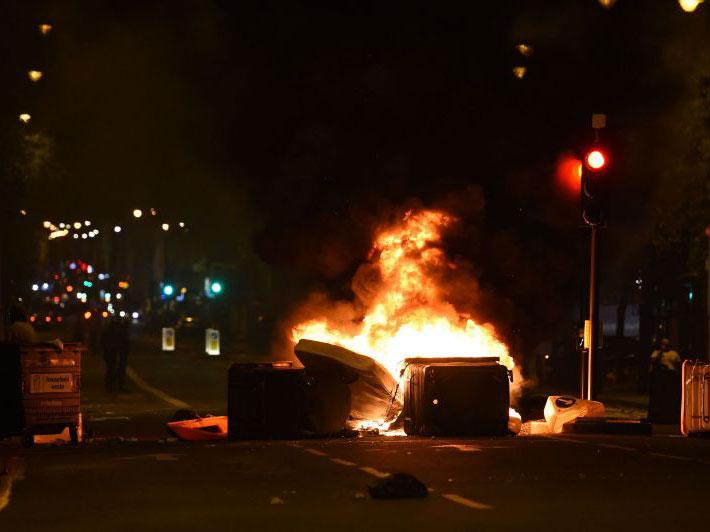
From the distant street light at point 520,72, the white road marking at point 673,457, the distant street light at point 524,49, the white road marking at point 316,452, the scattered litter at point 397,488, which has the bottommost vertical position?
the white road marking at point 316,452

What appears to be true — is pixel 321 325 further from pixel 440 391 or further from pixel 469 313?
pixel 440 391

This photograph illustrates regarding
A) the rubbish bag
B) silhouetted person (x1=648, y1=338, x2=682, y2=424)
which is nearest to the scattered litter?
the rubbish bag

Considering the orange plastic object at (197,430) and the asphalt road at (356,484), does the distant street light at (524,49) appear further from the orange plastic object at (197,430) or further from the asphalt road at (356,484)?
the orange plastic object at (197,430)

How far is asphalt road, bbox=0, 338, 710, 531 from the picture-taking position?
9906 millimetres

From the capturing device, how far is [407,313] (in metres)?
22.9

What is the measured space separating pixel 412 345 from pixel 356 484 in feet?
34.6

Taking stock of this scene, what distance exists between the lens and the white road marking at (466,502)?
34.3 ft

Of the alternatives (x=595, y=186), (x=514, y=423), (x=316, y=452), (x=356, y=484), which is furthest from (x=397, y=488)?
(x=595, y=186)

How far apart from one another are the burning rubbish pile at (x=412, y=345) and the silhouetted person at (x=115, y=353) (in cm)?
799

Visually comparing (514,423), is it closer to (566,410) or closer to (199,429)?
(566,410)

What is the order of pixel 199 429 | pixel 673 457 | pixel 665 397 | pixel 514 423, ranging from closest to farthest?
1. pixel 673 457
2. pixel 199 429
3. pixel 514 423
4. pixel 665 397

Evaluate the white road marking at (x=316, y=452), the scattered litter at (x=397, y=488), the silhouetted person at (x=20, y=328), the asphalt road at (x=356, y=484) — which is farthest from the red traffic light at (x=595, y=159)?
the scattered litter at (x=397, y=488)

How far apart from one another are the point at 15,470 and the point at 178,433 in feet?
16.8

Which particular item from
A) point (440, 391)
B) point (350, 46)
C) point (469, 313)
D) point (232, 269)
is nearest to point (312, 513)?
point (440, 391)
